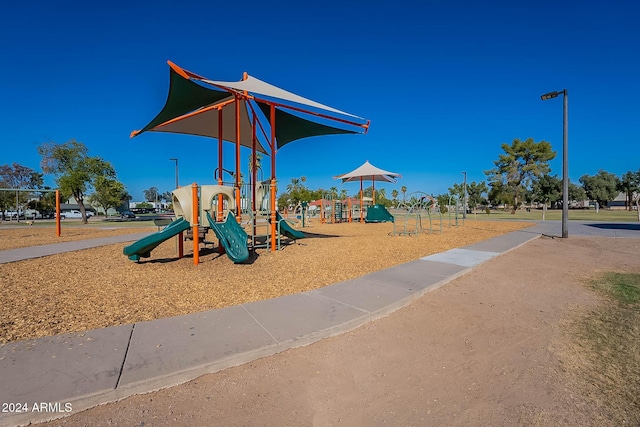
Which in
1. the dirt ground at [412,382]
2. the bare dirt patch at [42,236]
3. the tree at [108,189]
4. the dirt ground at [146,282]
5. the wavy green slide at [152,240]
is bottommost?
the dirt ground at [412,382]

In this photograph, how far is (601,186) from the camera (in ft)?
241

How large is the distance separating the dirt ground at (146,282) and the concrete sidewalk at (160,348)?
0.57m

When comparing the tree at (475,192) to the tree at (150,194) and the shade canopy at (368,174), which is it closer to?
the shade canopy at (368,174)

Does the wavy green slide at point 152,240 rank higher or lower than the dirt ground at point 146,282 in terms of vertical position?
higher

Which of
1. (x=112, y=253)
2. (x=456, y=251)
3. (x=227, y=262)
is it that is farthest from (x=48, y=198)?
(x=456, y=251)

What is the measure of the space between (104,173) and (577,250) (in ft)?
126

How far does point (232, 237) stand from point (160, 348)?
177 inches

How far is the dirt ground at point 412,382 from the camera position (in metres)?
2.15

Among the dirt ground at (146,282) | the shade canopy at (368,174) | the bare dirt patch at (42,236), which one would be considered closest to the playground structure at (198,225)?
the dirt ground at (146,282)

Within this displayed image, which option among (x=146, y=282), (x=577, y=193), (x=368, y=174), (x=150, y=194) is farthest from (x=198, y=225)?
(x=150, y=194)

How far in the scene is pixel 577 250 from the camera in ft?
31.7

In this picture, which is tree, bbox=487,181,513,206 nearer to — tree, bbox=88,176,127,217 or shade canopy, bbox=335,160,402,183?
shade canopy, bbox=335,160,402,183

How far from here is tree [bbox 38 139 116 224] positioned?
27781mm

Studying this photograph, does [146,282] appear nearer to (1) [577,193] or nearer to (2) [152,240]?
(2) [152,240]
